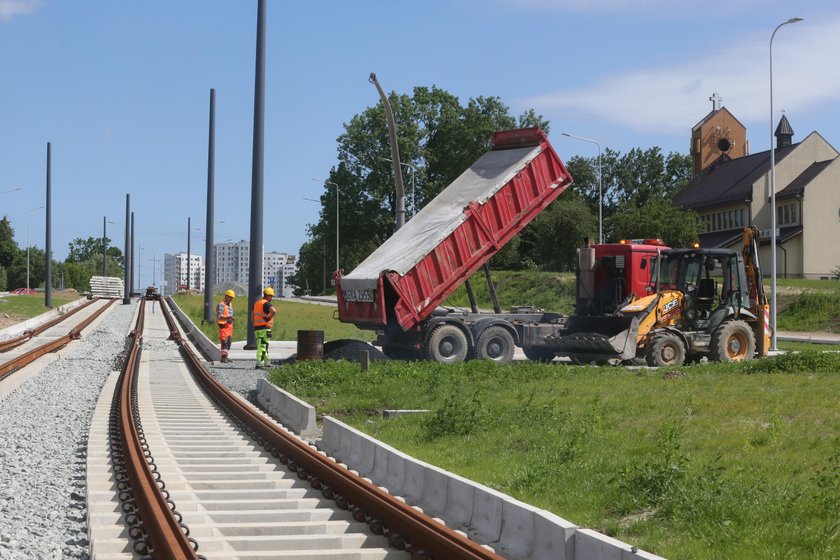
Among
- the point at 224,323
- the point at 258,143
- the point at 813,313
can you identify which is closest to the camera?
the point at 224,323

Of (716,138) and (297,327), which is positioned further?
(716,138)

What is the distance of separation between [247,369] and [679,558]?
18670 mm

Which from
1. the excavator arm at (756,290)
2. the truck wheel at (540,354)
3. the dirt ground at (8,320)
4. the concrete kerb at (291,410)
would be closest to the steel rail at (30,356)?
the concrete kerb at (291,410)

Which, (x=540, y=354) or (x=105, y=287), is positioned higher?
(x=105, y=287)

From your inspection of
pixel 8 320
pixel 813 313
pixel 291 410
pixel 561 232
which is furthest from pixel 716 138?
pixel 291 410

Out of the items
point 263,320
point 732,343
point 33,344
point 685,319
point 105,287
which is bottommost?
point 33,344

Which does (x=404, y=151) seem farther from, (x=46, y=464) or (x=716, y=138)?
(x=46, y=464)

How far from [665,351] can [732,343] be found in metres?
1.74

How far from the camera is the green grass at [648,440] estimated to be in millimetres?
7664

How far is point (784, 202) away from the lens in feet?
232

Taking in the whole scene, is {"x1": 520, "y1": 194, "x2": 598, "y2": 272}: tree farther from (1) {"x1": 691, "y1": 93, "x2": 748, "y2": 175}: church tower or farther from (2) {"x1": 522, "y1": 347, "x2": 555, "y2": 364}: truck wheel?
(2) {"x1": 522, "y1": 347, "x2": 555, "y2": 364}: truck wheel

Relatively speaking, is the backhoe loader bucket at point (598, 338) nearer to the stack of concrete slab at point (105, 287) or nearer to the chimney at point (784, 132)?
the chimney at point (784, 132)

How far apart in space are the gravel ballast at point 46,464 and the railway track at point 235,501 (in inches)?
8.4

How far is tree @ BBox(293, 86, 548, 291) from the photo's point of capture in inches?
3708
